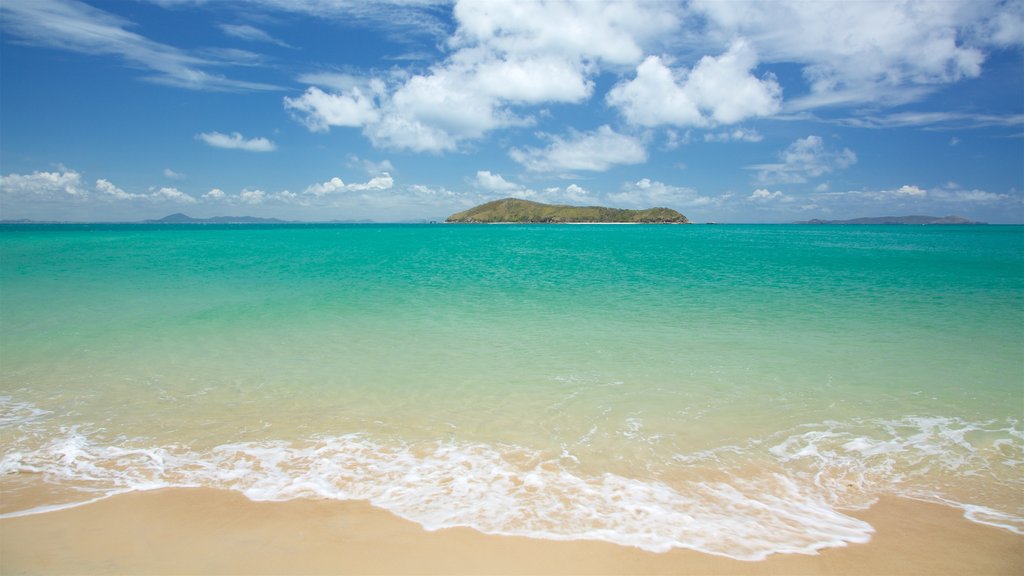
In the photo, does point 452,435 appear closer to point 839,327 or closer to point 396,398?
point 396,398

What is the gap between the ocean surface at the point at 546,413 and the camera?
6.01 metres

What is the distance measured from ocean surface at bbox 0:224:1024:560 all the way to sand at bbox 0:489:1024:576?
9.6 inches

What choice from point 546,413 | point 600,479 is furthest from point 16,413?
point 600,479

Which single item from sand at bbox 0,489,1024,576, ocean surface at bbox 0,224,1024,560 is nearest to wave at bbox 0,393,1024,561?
ocean surface at bbox 0,224,1024,560

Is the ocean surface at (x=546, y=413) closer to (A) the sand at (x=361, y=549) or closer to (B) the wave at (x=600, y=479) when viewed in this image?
(B) the wave at (x=600, y=479)

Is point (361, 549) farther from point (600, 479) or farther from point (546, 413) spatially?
point (546, 413)

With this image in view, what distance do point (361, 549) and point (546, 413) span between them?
13.7 ft

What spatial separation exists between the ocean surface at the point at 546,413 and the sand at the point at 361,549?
24 cm

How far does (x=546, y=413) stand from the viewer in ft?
28.3

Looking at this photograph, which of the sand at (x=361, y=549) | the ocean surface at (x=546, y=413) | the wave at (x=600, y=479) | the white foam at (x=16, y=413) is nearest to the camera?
the sand at (x=361, y=549)

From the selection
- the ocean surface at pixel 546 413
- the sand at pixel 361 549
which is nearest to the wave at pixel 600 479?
the ocean surface at pixel 546 413

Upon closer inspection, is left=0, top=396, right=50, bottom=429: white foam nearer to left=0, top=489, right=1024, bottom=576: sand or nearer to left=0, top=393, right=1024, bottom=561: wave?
left=0, top=393, right=1024, bottom=561: wave

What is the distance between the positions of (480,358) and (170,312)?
13003 millimetres

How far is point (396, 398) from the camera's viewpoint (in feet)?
30.8
